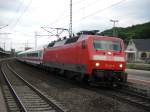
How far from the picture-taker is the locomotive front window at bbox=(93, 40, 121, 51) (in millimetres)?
17636

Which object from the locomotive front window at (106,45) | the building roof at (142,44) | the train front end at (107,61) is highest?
the building roof at (142,44)

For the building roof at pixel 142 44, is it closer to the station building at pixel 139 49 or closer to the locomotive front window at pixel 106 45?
the station building at pixel 139 49

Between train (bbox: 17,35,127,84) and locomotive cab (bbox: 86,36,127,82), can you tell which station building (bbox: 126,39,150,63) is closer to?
train (bbox: 17,35,127,84)

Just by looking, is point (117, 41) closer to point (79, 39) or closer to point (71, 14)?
point (79, 39)

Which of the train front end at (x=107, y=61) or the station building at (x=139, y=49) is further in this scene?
A: the station building at (x=139, y=49)

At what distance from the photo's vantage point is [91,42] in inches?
685

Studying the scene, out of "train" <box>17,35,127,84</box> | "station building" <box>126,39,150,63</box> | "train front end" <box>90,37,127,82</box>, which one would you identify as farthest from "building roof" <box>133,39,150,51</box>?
"train front end" <box>90,37,127,82</box>

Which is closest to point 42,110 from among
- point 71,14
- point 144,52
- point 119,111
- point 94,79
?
point 119,111

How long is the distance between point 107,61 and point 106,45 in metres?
1.07

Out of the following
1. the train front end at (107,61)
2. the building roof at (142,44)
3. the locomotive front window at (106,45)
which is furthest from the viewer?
the building roof at (142,44)

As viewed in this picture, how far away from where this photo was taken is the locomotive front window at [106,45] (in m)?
17.6

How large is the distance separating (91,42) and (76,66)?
7.73 feet

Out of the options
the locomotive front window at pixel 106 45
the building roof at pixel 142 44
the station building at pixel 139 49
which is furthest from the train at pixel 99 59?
the building roof at pixel 142 44

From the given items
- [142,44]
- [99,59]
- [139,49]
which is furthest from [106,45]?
[142,44]
